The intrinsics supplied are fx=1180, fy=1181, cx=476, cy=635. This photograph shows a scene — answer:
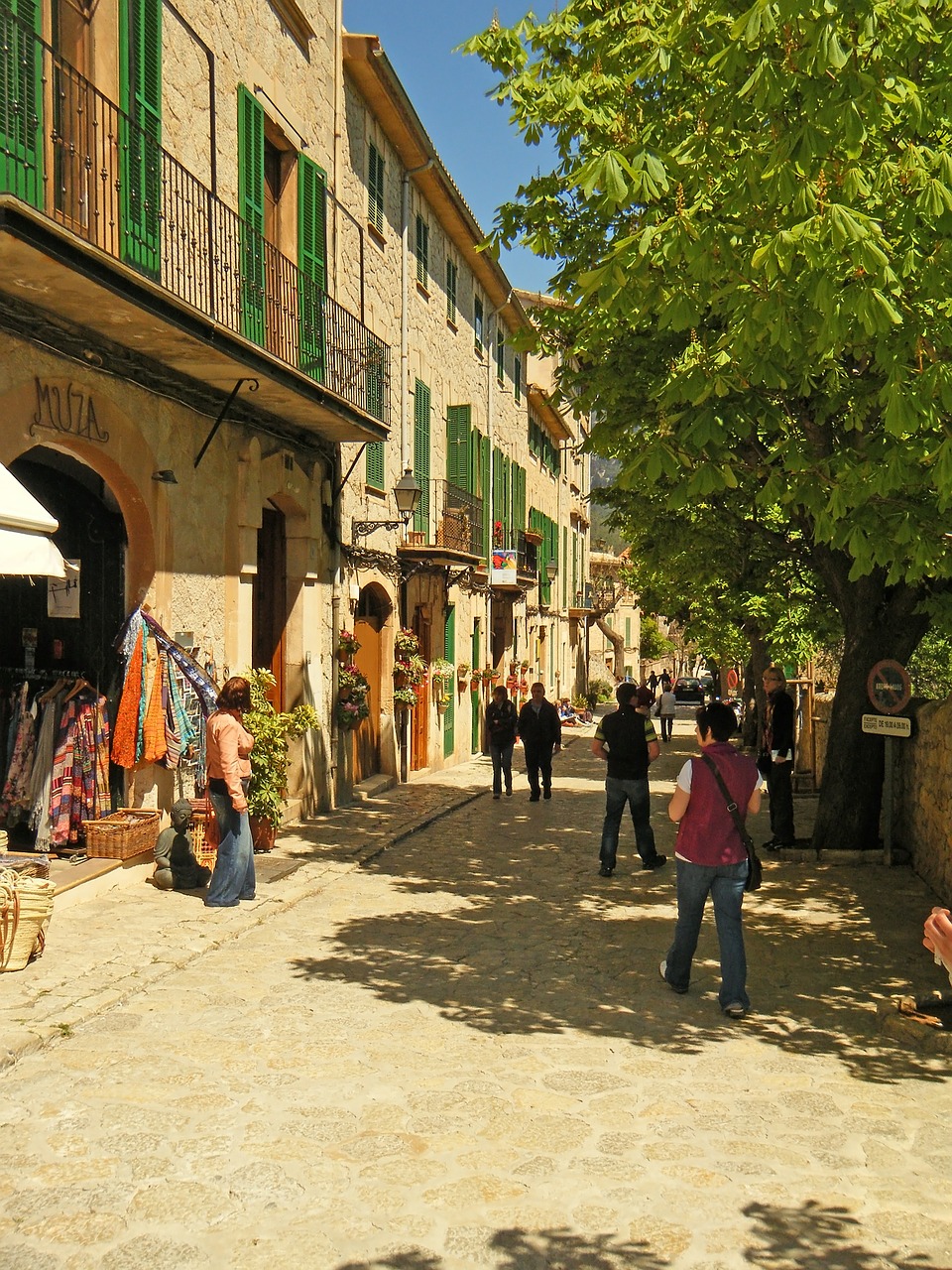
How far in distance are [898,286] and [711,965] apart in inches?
165

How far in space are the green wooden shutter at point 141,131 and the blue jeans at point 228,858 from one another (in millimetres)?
3960

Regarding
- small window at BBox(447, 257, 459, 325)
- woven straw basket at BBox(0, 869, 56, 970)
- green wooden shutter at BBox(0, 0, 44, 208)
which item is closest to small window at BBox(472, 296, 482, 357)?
small window at BBox(447, 257, 459, 325)

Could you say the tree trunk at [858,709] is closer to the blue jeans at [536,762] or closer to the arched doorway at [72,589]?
the blue jeans at [536,762]

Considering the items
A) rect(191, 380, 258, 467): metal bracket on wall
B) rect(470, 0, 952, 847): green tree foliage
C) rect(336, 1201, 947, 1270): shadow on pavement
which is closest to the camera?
rect(336, 1201, 947, 1270): shadow on pavement

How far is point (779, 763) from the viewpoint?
11828mm

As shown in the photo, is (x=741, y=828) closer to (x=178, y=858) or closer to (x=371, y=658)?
(x=178, y=858)

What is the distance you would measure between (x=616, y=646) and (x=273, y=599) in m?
50.6

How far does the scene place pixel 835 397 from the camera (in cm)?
786

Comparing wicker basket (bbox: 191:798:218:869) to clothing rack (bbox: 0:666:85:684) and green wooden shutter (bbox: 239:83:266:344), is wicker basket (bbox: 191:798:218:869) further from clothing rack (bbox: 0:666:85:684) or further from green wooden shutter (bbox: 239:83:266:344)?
green wooden shutter (bbox: 239:83:266:344)

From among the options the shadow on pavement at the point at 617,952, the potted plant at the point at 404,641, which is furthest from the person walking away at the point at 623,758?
the potted plant at the point at 404,641

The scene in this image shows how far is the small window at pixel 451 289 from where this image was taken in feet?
68.1

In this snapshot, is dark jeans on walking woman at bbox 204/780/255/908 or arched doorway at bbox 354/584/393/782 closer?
dark jeans on walking woman at bbox 204/780/255/908

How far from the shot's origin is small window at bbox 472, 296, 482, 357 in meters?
23.2

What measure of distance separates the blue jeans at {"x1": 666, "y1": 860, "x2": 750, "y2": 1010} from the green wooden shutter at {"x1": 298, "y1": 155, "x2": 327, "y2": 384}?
7.31 metres
